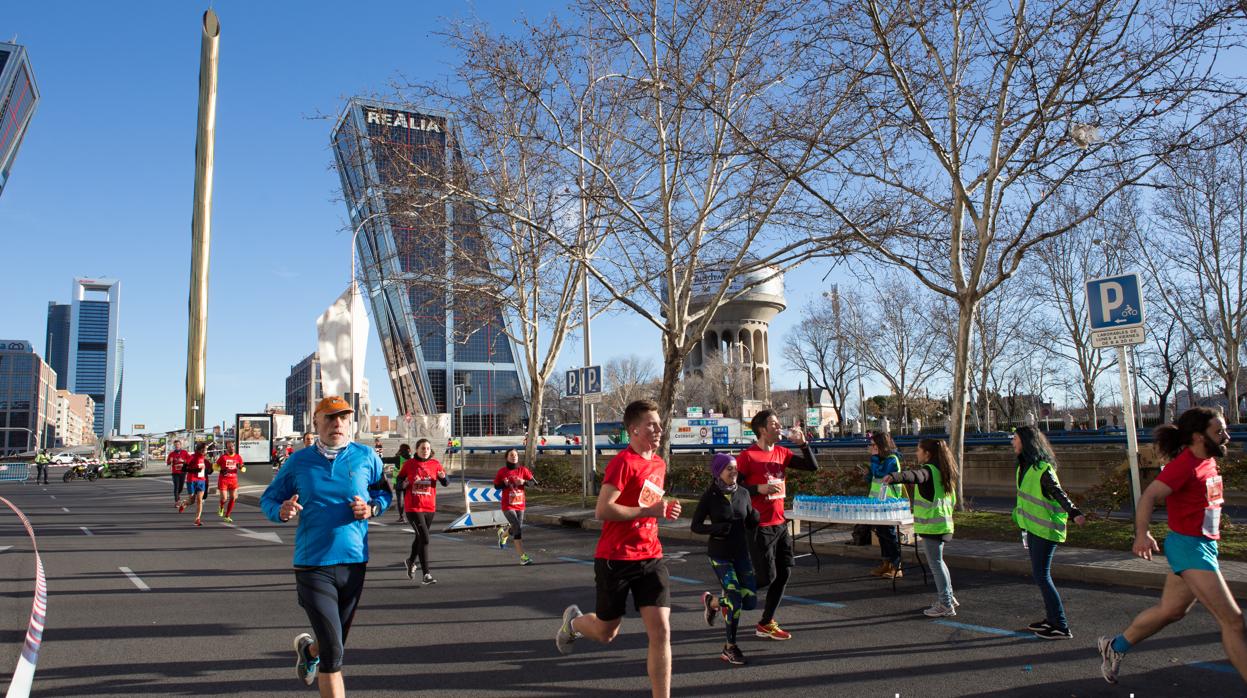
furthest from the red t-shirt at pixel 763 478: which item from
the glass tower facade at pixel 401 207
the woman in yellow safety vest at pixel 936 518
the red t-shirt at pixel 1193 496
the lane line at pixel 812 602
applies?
the glass tower facade at pixel 401 207

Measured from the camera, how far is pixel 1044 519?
645cm

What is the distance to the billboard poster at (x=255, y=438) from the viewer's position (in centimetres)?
3691

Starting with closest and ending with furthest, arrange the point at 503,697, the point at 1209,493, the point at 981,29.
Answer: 1. the point at 1209,493
2. the point at 503,697
3. the point at 981,29

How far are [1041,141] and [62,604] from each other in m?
14.9

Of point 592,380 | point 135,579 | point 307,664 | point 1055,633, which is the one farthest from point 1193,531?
point 592,380

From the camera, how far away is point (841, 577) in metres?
9.95

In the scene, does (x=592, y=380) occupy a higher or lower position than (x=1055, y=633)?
higher

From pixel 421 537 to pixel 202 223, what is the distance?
79.5 m

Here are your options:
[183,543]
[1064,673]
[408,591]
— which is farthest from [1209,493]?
[183,543]

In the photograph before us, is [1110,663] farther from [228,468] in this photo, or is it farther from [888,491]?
[228,468]

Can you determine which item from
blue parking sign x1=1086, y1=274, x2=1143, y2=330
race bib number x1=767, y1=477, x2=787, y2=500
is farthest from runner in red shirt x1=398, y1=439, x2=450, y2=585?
blue parking sign x1=1086, y1=274, x2=1143, y2=330

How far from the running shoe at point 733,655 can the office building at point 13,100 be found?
162 meters

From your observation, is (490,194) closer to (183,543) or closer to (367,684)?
(183,543)

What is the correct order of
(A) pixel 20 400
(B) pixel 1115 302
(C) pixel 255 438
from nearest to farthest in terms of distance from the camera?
1. (B) pixel 1115 302
2. (C) pixel 255 438
3. (A) pixel 20 400
